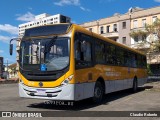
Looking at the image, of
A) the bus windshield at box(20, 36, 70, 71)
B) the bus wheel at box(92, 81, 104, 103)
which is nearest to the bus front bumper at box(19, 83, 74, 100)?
the bus windshield at box(20, 36, 70, 71)

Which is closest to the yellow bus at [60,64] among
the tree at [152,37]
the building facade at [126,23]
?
the tree at [152,37]

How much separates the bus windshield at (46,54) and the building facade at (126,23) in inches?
1791

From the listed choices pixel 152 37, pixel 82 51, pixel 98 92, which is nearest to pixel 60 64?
pixel 82 51

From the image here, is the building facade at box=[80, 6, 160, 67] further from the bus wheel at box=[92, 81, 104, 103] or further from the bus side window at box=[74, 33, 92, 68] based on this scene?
the bus side window at box=[74, 33, 92, 68]

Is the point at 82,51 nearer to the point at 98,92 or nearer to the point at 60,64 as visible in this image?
the point at 60,64

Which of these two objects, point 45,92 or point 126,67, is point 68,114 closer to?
point 45,92

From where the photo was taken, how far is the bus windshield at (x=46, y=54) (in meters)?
11.4

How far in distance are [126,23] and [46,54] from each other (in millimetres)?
51981

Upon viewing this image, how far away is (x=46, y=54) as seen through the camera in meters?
11.6

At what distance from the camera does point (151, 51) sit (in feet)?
125

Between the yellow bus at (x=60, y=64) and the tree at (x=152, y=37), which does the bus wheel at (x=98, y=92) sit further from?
the tree at (x=152, y=37)

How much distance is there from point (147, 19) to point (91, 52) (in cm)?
4707

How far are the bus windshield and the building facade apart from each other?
4549cm

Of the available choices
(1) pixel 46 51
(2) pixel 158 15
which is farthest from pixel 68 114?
(2) pixel 158 15
